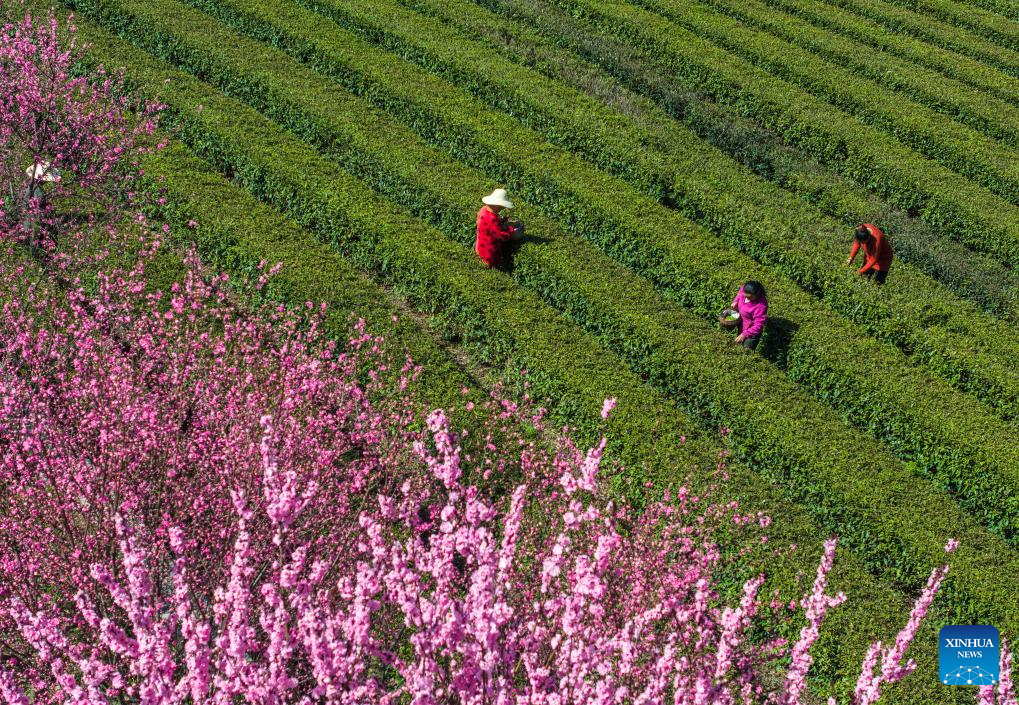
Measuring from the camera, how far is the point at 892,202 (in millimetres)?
19688

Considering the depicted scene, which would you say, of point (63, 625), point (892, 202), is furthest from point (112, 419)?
point (892, 202)

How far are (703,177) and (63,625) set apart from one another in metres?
14.9

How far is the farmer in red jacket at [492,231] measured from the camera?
14242 millimetres

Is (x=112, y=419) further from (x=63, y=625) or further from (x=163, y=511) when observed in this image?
(x=63, y=625)

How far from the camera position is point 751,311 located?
13430 millimetres

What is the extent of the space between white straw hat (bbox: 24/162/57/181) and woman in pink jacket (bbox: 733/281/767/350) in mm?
11708

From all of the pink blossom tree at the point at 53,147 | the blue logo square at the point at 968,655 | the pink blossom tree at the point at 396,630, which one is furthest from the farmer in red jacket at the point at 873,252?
the pink blossom tree at the point at 53,147

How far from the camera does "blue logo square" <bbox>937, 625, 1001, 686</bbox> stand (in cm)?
938

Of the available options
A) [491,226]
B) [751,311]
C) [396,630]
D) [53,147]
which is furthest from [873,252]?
[53,147]

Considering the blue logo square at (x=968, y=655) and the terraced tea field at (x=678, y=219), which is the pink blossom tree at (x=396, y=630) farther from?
the terraced tea field at (x=678, y=219)

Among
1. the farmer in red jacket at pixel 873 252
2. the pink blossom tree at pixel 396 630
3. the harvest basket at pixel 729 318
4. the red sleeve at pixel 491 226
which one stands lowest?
the pink blossom tree at pixel 396 630

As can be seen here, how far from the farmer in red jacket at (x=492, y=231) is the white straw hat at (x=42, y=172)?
7326 millimetres

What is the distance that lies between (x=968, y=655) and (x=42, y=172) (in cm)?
1544

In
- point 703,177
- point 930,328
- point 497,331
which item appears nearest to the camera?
point 497,331
